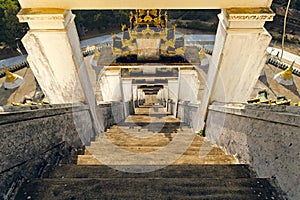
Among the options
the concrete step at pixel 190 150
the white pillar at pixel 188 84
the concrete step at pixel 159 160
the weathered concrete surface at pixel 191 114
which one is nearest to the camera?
the concrete step at pixel 159 160

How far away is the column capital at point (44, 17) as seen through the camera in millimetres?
2975

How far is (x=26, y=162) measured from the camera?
Result: 2.21 meters

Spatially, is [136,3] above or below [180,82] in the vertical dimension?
above

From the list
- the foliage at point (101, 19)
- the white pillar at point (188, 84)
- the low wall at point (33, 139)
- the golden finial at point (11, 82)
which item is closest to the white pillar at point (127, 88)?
the white pillar at point (188, 84)

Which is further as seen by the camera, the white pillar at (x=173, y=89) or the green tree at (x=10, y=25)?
the green tree at (x=10, y=25)

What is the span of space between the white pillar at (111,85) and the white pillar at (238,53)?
23.4 feet

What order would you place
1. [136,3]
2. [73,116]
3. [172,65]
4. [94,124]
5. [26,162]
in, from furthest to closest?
[172,65] → [94,124] → [73,116] → [136,3] → [26,162]

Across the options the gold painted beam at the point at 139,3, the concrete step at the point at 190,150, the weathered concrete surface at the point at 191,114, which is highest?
the gold painted beam at the point at 139,3

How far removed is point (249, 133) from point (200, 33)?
17918 mm

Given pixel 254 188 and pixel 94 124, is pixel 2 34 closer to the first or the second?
pixel 94 124

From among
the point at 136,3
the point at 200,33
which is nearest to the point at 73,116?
the point at 136,3

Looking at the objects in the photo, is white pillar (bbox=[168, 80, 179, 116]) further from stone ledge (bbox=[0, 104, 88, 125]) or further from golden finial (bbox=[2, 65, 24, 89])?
stone ledge (bbox=[0, 104, 88, 125])

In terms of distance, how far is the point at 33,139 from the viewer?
235 centimetres

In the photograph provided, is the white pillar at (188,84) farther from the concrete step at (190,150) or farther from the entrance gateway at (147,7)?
the concrete step at (190,150)
